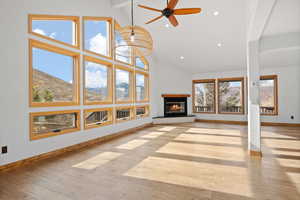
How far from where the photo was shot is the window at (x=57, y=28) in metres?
3.42

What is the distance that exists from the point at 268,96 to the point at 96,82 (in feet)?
24.8

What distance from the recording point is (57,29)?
3.86 meters

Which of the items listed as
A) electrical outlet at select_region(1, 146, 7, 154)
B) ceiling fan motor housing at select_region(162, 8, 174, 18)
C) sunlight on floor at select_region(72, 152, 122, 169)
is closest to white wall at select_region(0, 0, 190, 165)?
electrical outlet at select_region(1, 146, 7, 154)

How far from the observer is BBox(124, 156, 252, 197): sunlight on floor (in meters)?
2.29

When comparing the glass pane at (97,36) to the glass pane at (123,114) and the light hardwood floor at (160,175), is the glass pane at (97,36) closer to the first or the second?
the glass pane at (123,114)

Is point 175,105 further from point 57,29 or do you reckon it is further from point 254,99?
point 57,29

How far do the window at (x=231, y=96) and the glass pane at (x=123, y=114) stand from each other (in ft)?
16.4

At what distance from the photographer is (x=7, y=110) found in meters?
2.86

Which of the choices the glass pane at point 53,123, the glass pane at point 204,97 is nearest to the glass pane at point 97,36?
the glass pane at point 53,123

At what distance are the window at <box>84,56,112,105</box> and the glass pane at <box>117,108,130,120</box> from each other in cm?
75

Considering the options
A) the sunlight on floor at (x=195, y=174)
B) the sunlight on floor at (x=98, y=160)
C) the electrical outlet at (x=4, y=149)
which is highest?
the electrical outlet at (x=4, y=149)

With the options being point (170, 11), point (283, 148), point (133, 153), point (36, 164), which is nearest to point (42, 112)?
point (36, 164)

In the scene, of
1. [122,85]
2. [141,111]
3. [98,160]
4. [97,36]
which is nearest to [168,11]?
[97,36]

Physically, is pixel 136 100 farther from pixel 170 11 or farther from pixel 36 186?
pixel 36 186
